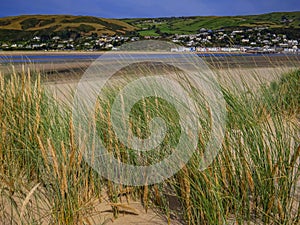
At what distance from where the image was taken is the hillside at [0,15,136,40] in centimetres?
4437

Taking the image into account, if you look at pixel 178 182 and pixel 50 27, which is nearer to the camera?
pixel 178 182

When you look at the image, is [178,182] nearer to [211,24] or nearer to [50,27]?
[50,27]

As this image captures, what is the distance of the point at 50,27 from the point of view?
4994cm

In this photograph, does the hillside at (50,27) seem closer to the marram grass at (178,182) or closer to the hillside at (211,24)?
the hillside at (211,24)

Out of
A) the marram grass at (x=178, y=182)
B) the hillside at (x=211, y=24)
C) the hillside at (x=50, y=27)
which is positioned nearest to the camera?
A: the marram grass at (x=178, y=182)

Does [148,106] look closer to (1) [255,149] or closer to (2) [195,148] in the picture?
(2) [195,148]

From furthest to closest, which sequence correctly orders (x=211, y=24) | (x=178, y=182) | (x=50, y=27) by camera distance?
(x=211, y=24) → (x=50, y=27) → (x=178, y=182)

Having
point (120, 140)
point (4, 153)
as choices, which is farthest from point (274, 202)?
point (4, 153)

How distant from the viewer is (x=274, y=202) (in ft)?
5.39

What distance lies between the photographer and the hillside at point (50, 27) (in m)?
44.4

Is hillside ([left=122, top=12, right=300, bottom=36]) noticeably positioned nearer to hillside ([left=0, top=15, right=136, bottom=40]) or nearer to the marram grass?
hillside ([left=0, top=15, right=136, bottom=40])

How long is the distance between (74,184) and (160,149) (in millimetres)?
591

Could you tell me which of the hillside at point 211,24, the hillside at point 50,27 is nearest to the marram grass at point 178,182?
the hillside at point 211,24

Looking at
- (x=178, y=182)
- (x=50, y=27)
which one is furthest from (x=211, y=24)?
(x=178, y=182)
